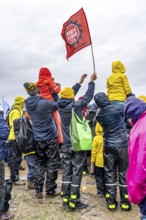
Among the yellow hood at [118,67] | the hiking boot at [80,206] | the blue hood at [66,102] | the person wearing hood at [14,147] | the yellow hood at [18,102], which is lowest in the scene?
the hiking boot at [80,206]

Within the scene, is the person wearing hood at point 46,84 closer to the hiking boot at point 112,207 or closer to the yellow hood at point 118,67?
the yellow hood at point 118,67

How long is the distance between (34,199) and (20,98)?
3.18 metres

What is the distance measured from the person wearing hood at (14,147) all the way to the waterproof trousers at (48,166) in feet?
4.60

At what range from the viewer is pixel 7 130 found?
5.14 meters

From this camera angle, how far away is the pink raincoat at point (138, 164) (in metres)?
2.60

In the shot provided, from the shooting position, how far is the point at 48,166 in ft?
20.5

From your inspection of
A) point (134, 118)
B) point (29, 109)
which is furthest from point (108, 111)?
point (134, 118)

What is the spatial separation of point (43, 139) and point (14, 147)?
2.12 meters

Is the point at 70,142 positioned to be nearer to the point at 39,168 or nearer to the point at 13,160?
the point at 39,168

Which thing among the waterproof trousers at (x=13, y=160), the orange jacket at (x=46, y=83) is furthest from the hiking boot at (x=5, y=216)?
the orange jacket at (x=46, y=83)

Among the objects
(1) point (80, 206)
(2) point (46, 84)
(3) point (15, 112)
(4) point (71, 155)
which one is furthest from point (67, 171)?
(3) point (15, 112)

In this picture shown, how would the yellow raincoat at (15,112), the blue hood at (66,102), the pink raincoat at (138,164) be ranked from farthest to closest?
the yellow raincoat at (15,112) → the blue hood at (66,102) → the pink raincoat at (138,164)

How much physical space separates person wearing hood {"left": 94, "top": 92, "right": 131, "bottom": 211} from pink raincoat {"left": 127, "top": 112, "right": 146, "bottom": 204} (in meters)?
2.71

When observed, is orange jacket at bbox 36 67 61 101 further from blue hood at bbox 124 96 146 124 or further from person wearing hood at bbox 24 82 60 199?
blue hood at bbox 124 96 146 124
